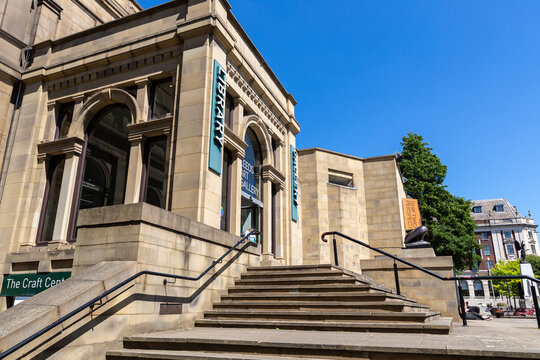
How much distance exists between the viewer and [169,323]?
744 centimetres

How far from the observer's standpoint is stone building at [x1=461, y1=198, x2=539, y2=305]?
69.9 m

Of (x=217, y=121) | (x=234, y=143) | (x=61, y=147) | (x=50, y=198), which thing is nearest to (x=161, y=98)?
(x=217, y=121)

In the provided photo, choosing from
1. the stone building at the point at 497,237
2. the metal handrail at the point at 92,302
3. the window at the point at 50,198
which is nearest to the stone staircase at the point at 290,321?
the metal handrail at the point at 92,302

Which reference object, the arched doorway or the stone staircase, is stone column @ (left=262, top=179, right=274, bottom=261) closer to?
the arched doorway

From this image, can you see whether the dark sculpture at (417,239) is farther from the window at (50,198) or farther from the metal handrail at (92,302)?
the window at (50,198)

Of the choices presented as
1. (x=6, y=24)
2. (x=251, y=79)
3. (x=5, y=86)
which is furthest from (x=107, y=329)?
(x=6, y=24)

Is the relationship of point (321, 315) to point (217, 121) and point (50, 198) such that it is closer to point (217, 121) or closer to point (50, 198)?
point (217, 121)

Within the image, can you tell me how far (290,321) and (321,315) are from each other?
632 mm

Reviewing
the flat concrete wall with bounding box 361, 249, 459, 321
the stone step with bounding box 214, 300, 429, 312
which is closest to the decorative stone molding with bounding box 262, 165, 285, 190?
the flat concrete wall with bounding box 361, 249, 459, 321

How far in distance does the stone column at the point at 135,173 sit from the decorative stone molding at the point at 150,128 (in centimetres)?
4

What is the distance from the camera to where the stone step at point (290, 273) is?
30.5 feet

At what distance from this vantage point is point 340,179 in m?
25.2

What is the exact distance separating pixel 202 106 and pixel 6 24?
32.3ft

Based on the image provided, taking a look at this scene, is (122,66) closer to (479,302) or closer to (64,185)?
(64,185)
